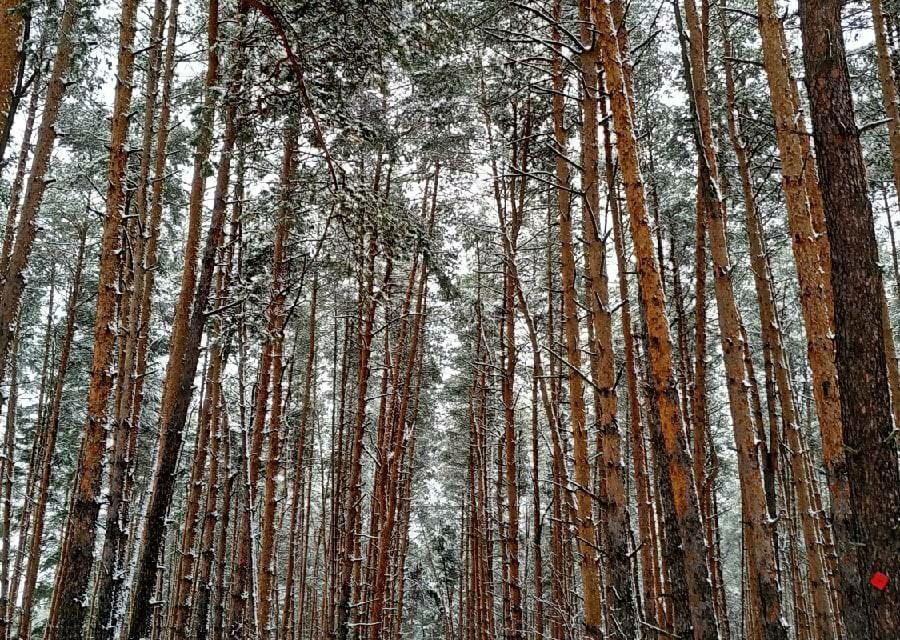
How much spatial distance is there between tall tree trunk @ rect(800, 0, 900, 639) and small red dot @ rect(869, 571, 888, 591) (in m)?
0.02

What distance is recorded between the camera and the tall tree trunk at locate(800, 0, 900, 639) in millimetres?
3789

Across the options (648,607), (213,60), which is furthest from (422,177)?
(648,607)

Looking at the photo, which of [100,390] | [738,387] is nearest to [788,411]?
[738,387]

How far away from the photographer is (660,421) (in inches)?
179

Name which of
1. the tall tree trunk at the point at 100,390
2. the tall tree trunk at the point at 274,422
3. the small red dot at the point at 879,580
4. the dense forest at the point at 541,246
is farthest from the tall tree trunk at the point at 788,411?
the tall tree trunk at the point at 100,390

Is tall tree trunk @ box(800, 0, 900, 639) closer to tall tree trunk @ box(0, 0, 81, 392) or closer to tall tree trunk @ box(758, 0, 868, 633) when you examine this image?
tall tree trunk @ box(758, 0, 868, 633)

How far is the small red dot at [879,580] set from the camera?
369cm

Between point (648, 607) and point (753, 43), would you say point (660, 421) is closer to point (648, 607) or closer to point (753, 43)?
point (648, 607)

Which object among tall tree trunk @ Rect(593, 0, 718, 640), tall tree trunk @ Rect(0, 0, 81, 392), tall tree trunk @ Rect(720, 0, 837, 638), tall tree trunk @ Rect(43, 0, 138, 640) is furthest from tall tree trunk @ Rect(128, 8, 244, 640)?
tall tree trunk @ Rect(720, 0, 837, 638)

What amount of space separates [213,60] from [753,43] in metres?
9.39

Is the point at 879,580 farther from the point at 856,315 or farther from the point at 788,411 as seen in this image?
the point at 788,411

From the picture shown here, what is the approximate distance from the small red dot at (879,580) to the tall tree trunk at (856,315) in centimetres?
2

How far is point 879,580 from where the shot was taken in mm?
3713

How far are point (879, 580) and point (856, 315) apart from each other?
1718 mm
